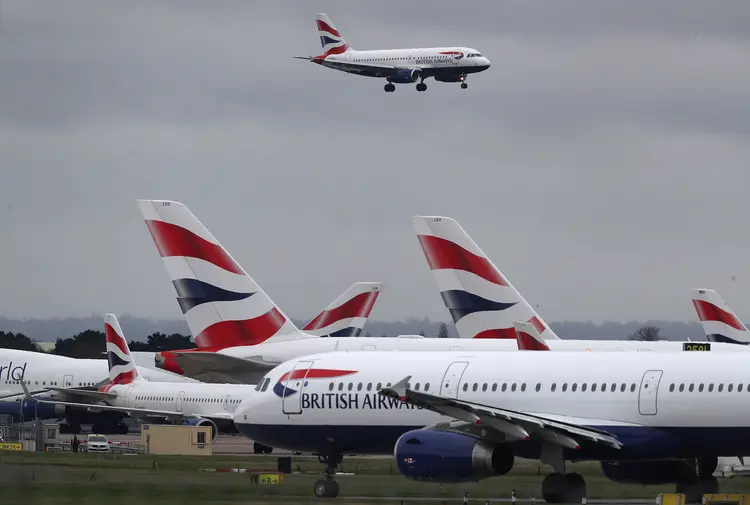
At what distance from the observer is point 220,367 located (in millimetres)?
45250

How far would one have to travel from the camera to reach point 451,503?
108 feet

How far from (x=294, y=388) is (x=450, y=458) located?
7.15 metres

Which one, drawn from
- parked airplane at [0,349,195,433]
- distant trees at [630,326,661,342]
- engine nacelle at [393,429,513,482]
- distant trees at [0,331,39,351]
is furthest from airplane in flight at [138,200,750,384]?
distant trees at [630,326,661,342]

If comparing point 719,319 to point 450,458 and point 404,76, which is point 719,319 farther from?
point 450,458

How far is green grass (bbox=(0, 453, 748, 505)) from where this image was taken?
18062mm

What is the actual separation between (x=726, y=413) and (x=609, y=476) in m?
4.86

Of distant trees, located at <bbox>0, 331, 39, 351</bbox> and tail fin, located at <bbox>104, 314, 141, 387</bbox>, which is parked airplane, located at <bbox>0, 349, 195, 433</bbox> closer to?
tail fin, located at <bbox>104, 314, 141, 387</bbox>

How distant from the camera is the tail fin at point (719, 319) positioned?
243 feet

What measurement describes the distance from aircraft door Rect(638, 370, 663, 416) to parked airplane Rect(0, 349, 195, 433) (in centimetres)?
6523

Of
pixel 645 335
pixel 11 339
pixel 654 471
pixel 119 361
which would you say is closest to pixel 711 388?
pixel 654 471

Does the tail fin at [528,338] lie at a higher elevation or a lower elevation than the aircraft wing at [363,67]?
lower

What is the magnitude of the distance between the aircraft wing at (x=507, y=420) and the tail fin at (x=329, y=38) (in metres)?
71.5

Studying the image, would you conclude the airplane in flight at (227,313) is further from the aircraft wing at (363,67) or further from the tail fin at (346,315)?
the aircraft wing at (363,67)

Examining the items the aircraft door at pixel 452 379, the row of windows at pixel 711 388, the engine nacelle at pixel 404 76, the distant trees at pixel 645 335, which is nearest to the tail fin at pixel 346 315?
the aircraft door at pixel 452 379
